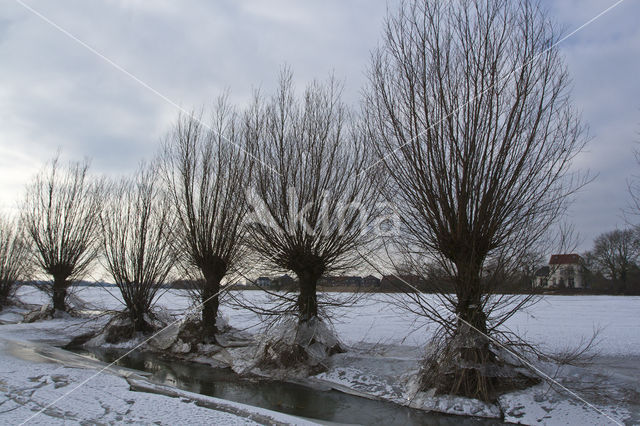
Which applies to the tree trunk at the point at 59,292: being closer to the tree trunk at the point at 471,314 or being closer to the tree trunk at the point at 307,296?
the tree trunk at the point at 307,296

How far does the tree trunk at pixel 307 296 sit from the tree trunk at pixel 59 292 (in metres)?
15.6

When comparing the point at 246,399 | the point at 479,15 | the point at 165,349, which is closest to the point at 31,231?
the point at 165,349

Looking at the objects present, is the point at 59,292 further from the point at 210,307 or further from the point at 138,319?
the point at 210,307

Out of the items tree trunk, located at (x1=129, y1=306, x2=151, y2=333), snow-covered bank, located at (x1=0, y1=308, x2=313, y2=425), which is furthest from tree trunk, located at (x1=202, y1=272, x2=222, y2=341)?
snow-covered bank, located at (x1=0, y1=308, x2=313, y2=425)

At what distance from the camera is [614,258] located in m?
43.9

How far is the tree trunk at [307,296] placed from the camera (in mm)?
10812

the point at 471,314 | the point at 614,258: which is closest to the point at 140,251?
the point at 471,314

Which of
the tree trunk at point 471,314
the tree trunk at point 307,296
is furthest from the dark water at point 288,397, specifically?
the tree trunk at point 307,296

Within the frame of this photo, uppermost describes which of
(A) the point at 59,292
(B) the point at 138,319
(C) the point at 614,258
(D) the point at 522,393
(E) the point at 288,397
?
(C) the point at 614,258

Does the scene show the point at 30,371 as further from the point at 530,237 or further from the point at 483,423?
the point at 530,237

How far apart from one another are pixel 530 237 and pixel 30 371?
9.46m

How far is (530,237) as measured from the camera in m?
7.34

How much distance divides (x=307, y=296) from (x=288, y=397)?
321 cm

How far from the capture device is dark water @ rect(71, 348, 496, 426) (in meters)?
6.67
